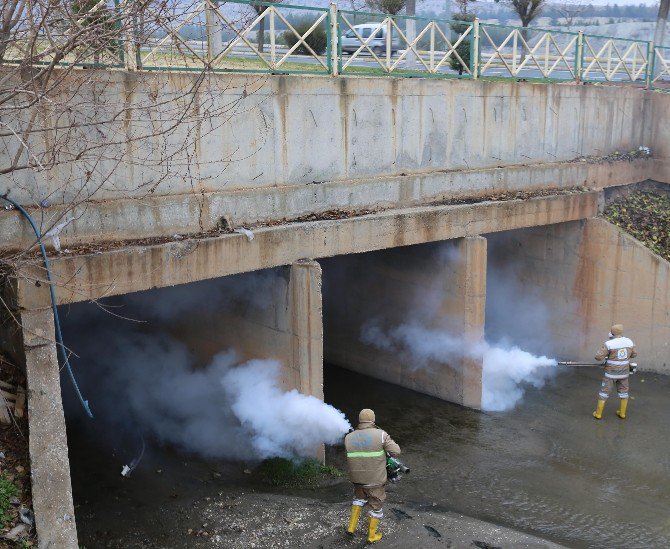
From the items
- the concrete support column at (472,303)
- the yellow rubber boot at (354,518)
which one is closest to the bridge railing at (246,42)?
the concrete support column at (472,303)

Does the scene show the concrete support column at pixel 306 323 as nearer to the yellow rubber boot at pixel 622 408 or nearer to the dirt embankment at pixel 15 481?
the dirt embankment at pixel 15 481

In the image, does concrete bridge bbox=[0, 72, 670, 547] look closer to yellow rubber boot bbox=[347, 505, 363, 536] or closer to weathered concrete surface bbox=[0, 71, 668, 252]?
weathered concrete surface bbox=[0, 71, 668, 252]

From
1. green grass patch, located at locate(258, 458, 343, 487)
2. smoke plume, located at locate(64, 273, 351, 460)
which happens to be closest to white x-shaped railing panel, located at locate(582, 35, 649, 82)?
smoke plume, located at locate(64, 273, 351, 460)

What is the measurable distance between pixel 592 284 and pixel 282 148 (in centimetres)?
814

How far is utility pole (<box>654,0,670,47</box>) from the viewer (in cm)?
2364

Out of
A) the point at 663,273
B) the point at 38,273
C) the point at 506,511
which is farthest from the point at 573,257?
the point at 38,273

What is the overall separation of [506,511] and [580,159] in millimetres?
8608

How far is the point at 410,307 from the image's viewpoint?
14.4 m

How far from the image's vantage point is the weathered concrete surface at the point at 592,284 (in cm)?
1512

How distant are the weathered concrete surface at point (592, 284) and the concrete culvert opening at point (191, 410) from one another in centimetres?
674

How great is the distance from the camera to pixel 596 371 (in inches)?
621

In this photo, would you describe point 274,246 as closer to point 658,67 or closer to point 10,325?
point 10,325

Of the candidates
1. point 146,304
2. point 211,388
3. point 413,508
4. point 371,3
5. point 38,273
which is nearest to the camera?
point 38,273

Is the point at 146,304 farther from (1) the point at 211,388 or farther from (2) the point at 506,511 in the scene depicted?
(2) the point at 506,511
